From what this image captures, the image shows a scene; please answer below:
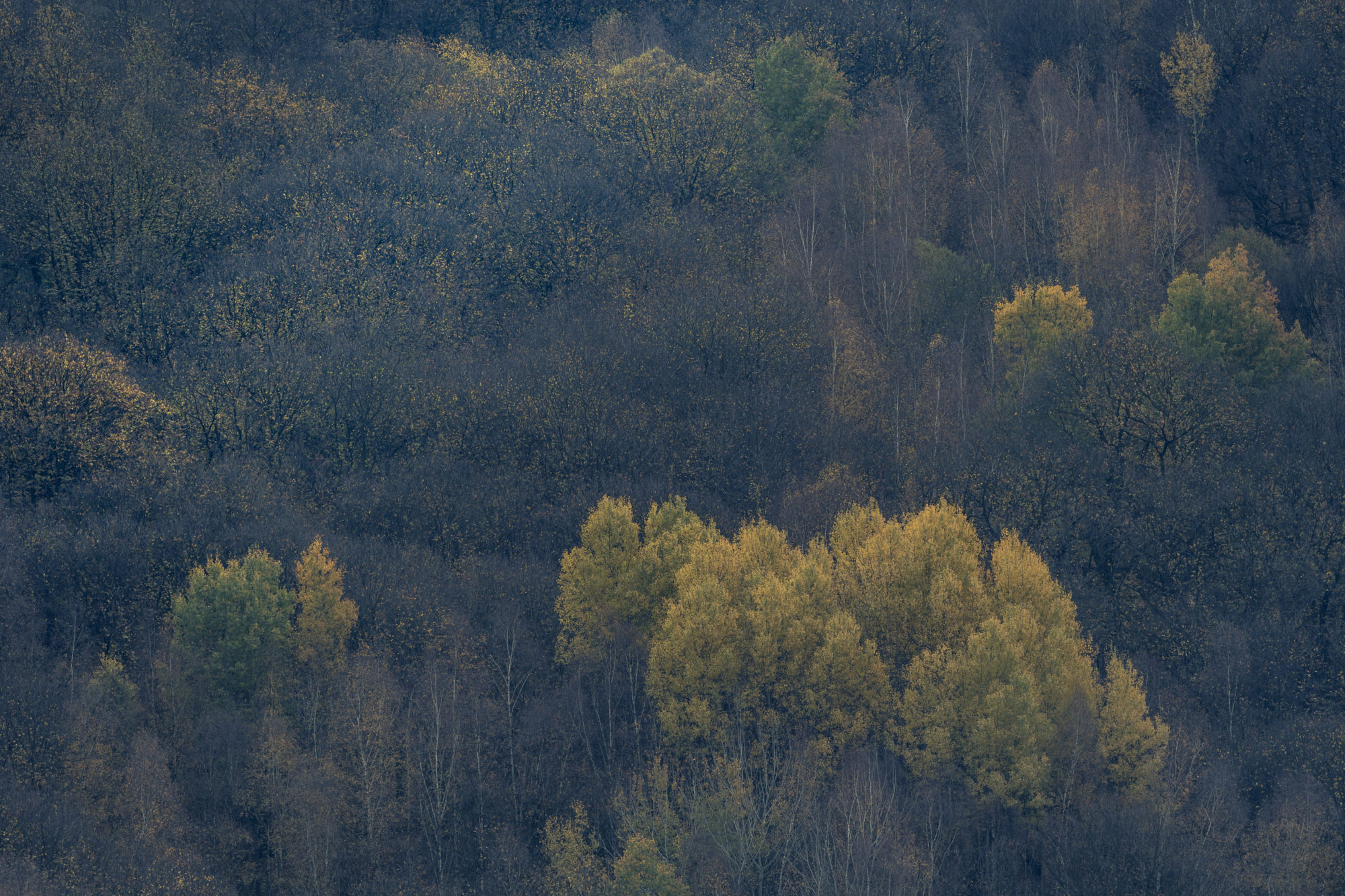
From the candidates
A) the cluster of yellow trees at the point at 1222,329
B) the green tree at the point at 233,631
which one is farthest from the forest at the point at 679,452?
the cluster of yellow trees at the point at 1222,329

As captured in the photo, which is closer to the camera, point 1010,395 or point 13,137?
point 1010,395

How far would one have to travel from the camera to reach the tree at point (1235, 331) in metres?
78.8

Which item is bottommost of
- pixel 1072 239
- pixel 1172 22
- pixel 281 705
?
pixel 281 705

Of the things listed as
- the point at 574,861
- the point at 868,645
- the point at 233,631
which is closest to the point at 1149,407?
the point at 868,645

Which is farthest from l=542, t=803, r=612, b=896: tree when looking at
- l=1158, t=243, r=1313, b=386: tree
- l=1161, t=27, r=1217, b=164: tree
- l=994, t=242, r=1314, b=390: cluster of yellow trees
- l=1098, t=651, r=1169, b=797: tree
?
l=1161, t=27, r=1217, b=164: tree

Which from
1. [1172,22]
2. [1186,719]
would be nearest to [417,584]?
[1186,719]

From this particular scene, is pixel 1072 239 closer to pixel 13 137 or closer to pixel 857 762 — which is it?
pixel 857 762

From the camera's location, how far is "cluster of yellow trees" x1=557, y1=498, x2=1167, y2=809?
5869 centimetres

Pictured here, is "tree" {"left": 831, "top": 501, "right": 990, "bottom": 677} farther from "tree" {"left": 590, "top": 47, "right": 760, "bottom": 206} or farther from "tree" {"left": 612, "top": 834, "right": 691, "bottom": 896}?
"tree" {"left": 590, "top": 47, "right": 760, "bottom": 206}

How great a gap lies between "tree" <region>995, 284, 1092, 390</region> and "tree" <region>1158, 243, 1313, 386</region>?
15.1ft

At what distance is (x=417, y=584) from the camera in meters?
68.1

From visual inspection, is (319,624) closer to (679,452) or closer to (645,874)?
(645,874)

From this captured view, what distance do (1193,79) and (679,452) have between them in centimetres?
4600

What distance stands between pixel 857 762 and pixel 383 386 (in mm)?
32573
